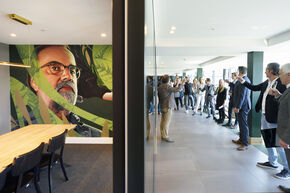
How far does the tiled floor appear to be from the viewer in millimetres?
2447

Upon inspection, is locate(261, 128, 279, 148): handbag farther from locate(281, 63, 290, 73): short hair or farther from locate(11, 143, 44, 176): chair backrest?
locate(11, 143, 44, 176): chair backrest

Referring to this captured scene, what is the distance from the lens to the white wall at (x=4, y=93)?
4484mm

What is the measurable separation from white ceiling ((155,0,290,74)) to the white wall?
415 centimetres

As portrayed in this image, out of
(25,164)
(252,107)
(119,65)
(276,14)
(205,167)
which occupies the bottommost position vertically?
(205,167)

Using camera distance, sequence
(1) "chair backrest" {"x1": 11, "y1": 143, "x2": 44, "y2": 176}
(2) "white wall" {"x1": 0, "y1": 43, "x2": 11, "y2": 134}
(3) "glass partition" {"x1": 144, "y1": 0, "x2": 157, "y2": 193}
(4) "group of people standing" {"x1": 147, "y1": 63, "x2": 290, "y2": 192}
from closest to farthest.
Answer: (3) "glass partition" {"x1": 144, "y1": 0, "x2": 157, "y2": 193} < (1) "chair backrest" {"x1": 11, "y1": 143, "x2": 44, "y2": 176} < (4) "group of people standing" {"x1": 147, "y1": 63, "x2": 290, "y2": 192} < (2) "white wall" {"x1": 0, "y1": 43, "x2": 11, "y2": 134}

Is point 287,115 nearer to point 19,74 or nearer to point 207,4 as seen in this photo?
point 207,4

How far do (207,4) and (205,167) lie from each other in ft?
8.84

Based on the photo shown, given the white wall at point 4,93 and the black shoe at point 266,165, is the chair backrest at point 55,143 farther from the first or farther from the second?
the black shoe at point 266,165

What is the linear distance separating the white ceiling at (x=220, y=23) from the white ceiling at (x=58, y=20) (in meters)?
0.95

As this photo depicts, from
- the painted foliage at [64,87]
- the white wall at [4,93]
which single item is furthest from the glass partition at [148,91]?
the white wall at [4,93]

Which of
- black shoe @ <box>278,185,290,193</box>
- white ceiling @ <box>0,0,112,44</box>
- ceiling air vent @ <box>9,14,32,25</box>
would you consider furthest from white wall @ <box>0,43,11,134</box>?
black shoe @ <box>278,185,290,193</box>

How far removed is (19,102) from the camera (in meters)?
4.73

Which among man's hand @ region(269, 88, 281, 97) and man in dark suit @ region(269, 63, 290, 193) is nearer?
man in dark suit @ region(269, 63, 290, 193)

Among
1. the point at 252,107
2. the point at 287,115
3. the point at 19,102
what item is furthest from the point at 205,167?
the point at 19,102
